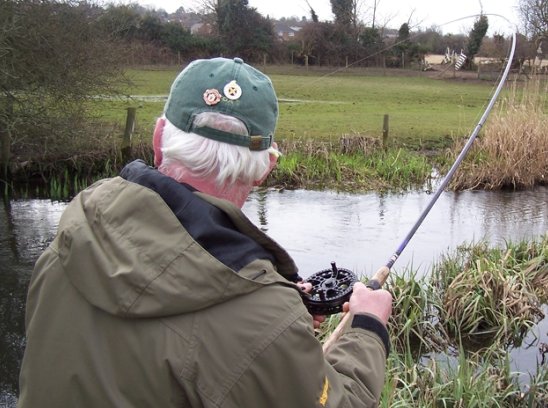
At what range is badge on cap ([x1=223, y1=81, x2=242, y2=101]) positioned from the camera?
60.4 inches

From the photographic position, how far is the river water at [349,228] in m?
6.76

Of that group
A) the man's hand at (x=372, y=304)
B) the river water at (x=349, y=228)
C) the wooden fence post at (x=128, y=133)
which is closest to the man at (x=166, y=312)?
the man's hand at (x=372, y=304)

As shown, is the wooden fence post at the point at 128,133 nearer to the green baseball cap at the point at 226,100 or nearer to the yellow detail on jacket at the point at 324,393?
the green baseball cap at the point at 226,100

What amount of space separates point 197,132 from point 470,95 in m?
25.2

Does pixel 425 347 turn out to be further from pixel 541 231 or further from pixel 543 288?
pixel 541 231

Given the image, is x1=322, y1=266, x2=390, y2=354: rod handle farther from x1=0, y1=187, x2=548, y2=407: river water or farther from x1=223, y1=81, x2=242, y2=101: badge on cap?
x1=0, y1=187, x2=548, y2=407: river water

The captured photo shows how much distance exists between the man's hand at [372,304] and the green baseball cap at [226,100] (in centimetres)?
48

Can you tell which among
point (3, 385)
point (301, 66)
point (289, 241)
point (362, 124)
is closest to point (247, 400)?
point (3, 385)

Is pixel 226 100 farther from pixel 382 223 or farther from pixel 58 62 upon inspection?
pixel 58 62

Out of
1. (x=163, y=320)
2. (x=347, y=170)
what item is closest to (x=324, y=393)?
(x=163, y=320)

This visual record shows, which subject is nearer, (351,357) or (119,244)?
(119,244)

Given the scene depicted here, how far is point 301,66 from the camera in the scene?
107 feet

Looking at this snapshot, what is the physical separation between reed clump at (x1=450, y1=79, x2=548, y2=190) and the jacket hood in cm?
1094

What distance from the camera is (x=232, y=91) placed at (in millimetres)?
1538
